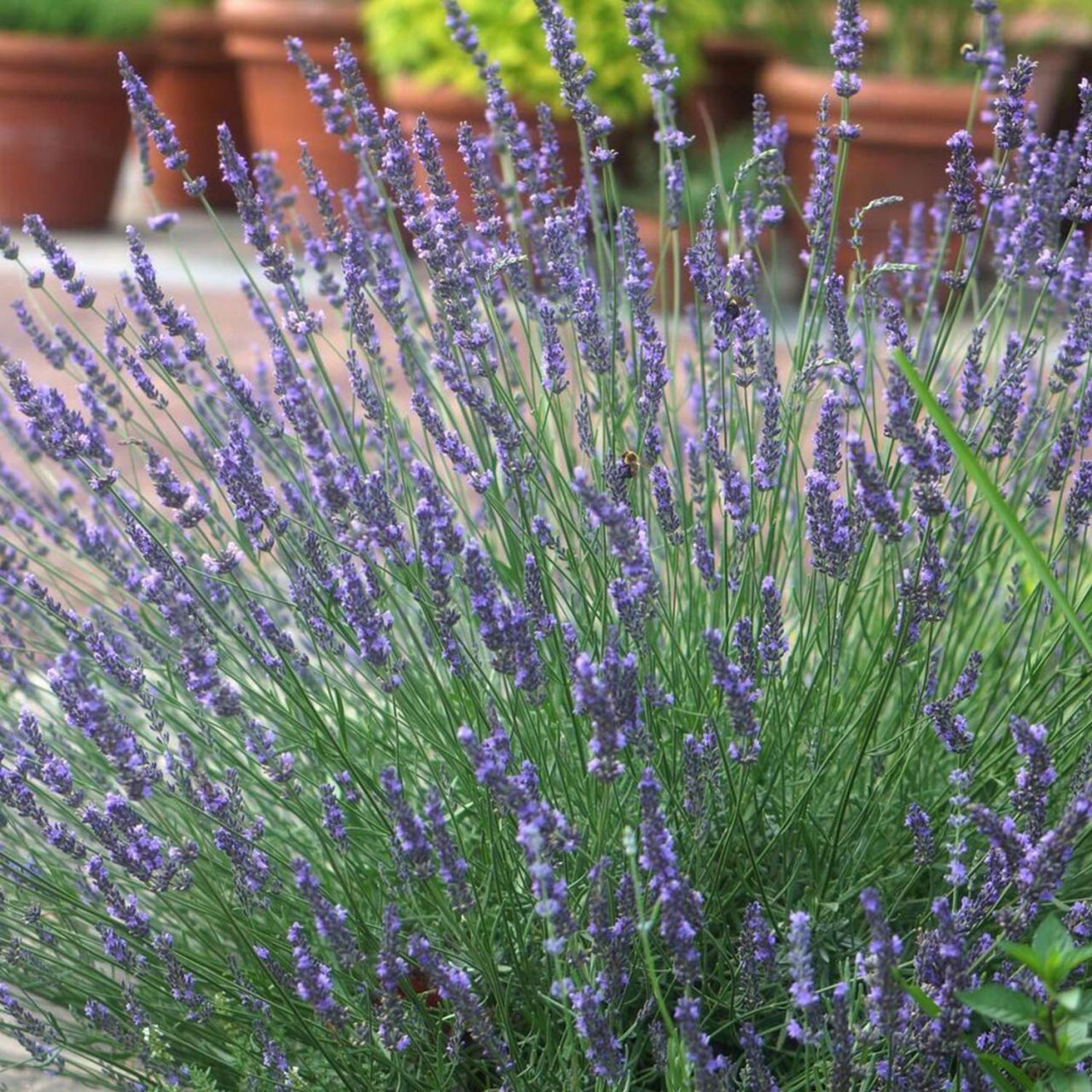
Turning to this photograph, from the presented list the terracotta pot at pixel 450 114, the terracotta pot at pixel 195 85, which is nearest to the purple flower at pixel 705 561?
the terracotta pot at pixel 450 114

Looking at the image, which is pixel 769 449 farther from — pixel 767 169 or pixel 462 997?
pixel 462 997

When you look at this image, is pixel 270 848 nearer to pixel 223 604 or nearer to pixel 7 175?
pixel 223 604

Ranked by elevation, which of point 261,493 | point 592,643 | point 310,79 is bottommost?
point 592,643

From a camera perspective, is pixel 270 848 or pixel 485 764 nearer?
pixel 485 764

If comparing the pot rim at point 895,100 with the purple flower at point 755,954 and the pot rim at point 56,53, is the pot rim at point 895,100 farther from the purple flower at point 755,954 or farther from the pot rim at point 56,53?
the purple flower at point 755,954

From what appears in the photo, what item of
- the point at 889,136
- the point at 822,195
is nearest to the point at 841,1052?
the point at 822,195

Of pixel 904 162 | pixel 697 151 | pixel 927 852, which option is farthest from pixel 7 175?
pixel 927 852

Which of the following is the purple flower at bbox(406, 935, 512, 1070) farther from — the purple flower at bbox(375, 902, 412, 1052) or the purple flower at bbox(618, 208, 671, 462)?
the purple flower at bbox(618, 208, 671, 462)
